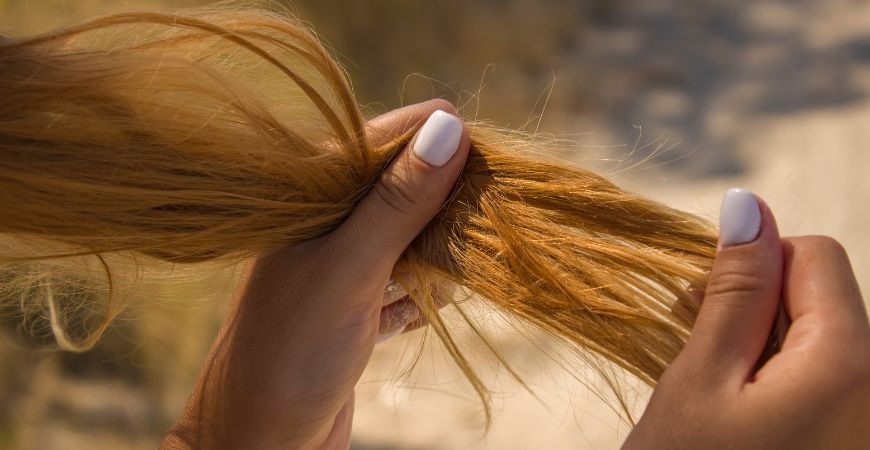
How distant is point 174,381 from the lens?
3297mm

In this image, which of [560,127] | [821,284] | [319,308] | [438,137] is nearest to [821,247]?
[821,284]

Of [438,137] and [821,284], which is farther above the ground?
[438,137]

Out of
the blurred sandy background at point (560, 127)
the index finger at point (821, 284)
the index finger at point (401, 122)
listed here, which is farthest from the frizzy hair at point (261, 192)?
the blurred sandy background at point (560, 127)

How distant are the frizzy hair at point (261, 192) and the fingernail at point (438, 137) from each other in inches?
2.8

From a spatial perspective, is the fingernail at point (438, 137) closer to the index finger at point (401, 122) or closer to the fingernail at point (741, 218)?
the index finger at point (401, 122)

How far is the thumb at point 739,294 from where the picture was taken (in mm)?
913

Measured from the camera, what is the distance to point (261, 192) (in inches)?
45.3

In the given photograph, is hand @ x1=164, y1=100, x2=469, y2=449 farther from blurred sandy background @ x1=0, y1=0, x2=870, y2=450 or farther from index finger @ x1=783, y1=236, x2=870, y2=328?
blurred sandy background @ x1=0, y1=0, x2=870, y2=450

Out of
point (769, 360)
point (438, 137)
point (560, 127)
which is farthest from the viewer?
point (560, 127)

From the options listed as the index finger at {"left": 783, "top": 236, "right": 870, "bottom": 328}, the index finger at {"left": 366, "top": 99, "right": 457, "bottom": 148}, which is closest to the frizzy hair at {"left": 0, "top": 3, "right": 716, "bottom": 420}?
the index finger at {"left": 366, "top": 99, "right": 457, "bottom": 148}

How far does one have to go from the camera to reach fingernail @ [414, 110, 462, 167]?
3.71 feet

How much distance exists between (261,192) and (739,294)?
2.02 feet

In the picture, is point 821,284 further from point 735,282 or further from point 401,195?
point 401,195

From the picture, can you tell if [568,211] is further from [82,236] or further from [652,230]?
[82,236]
